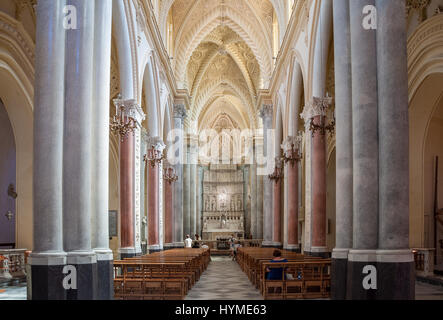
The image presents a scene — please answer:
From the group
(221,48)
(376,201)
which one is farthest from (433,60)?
(221,48)

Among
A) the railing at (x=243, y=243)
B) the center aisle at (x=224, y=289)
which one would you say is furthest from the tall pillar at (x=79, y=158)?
the railing at (x=243, y=243)

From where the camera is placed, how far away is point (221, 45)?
1169 inches

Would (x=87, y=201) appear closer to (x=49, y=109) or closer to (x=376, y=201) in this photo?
(x=49, y=109)

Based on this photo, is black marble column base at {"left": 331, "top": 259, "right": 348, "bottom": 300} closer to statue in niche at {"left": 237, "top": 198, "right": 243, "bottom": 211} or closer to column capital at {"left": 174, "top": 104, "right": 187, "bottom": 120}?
column capital at {"left": 174, "top": 104, "right": 187, "bottom": 120}

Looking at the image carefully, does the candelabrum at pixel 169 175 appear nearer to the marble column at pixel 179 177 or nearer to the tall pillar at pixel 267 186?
the marble column at pixel 179 177

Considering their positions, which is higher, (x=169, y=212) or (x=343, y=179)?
(x=343, y=179)

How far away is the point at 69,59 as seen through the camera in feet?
27.4

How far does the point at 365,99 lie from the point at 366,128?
47 centimetres

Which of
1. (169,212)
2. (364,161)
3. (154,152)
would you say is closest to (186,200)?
(169,212)

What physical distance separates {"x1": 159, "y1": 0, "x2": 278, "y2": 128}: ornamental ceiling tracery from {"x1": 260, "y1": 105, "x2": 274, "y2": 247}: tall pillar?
1649 mm

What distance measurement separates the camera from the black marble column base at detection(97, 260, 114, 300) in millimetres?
8586

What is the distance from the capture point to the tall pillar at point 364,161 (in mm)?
7680

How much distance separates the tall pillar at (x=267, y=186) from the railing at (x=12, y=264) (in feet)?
42.6

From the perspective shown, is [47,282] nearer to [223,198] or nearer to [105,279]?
[105,279]
